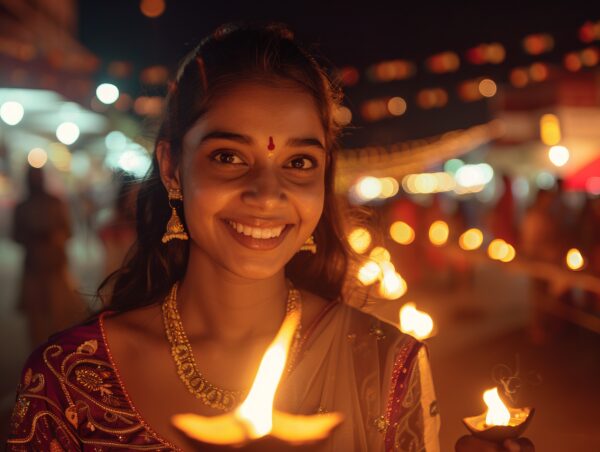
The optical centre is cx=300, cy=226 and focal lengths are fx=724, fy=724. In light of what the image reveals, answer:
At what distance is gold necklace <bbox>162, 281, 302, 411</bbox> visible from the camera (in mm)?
1958

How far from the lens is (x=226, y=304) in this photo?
2.10 metres

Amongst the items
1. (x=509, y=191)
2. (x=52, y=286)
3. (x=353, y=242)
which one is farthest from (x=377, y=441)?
(x=509, y=191)

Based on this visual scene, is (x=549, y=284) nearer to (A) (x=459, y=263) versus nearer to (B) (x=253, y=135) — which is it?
(A) (x=459, y=263)

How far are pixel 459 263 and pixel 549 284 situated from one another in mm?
3366

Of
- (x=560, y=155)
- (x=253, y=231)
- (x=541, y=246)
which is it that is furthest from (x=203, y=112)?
(x=560, y=155)

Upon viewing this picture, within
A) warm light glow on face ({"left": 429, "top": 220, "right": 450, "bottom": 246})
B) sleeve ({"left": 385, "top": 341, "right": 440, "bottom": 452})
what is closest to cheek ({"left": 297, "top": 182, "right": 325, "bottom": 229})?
sleeve ({"left": 385, "top": 341, "right": 440, "bottom": 452})

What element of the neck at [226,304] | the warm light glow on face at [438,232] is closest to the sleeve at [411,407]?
the neck at [226,304]

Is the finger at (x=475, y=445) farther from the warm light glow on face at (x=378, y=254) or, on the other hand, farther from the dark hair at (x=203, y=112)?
the warm light glow on face at (x=378, y=254)

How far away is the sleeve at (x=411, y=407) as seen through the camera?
187 centimetres

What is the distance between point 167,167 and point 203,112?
252mm

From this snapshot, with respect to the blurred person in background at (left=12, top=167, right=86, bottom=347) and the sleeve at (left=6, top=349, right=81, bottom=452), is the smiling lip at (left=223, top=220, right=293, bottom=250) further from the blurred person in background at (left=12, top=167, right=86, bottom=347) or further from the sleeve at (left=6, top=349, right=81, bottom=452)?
the blurred person in background at (left=12, top=167, right=86, bottom=347)

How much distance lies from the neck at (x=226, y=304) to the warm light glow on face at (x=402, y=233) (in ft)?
34.3

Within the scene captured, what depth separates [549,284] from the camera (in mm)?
7996

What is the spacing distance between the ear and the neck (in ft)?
0.72
